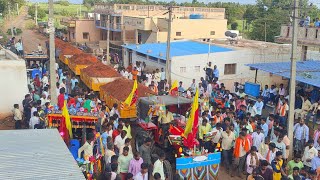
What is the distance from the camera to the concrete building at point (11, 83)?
51.6 feet

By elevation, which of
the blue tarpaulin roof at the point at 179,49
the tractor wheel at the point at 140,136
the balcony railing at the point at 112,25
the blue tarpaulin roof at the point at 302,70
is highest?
the balcony railing at the point at 112,25

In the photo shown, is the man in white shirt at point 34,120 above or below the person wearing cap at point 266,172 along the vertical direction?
above

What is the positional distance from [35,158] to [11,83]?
32.4 ft

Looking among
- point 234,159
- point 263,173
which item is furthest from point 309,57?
point 263,173

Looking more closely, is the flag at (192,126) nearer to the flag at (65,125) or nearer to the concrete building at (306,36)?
the flag at (65,125)

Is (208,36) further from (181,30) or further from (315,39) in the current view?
(315,39)

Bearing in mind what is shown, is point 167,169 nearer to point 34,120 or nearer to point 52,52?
point 34,120

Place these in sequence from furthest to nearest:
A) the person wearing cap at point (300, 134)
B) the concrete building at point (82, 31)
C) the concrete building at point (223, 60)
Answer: the concrete building at point (82, 31) → the concrete building at point (223, 60) → the person wearing cap at point (300, 134)

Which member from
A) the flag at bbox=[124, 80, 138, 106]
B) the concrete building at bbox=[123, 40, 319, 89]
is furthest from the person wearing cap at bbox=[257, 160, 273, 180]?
the concrete building at bbox=[123, 40, 319, 89]

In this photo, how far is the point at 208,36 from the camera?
128 ft

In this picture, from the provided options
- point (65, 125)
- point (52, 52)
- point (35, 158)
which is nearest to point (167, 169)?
point (65, 125)

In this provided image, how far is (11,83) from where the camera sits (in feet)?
51.9

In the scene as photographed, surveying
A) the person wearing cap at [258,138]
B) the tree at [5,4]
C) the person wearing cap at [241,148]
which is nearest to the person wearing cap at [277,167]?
the person wearing cap at [241,148]

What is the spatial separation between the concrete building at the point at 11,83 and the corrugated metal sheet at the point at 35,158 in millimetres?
7952
